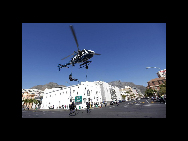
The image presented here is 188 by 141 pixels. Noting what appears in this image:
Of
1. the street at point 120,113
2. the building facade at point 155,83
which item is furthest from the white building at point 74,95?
the building facade at point 155,83

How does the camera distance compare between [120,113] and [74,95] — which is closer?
[120,113]

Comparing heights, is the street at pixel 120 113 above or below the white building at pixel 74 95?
above

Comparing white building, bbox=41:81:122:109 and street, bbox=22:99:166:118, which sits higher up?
street, bbox=22:99:166:118

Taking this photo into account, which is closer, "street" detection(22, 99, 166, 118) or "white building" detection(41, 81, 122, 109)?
"street" detection(22, 99, 166, 118)

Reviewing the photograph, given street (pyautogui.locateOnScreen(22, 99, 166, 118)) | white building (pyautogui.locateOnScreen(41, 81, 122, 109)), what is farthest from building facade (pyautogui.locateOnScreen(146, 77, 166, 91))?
street (pyautogui.locateOnScreen(22, 99, 166, 118))

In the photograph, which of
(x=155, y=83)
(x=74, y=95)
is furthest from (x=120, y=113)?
(x=155, y=83)

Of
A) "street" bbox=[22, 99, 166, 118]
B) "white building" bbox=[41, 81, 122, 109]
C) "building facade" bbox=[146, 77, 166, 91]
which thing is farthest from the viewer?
"building facade" bbox=[146, 77, 166, 91]

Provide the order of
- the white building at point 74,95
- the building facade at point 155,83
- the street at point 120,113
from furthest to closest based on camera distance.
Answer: the building facade at point 155,83 → the white building at point 74,95 → the street at point 120,113

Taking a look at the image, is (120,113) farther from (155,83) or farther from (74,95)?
(155,83)

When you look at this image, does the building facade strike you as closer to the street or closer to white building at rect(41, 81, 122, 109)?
white building at rect(41, 81, 122, 109)

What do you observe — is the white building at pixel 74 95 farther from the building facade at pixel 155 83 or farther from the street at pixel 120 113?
the building facade at pixel 155 83

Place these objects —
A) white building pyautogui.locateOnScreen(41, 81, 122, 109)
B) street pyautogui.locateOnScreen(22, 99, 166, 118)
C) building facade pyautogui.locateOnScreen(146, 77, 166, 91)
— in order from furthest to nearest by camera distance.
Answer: building facade pyautogui.locateOnScreen(146, 77, 166, 91)
white building pyautogui.locateOnScreen(41, 81, 122, 109)
street pyautogui.locateOnScreen(22, 99, 166, 118)
